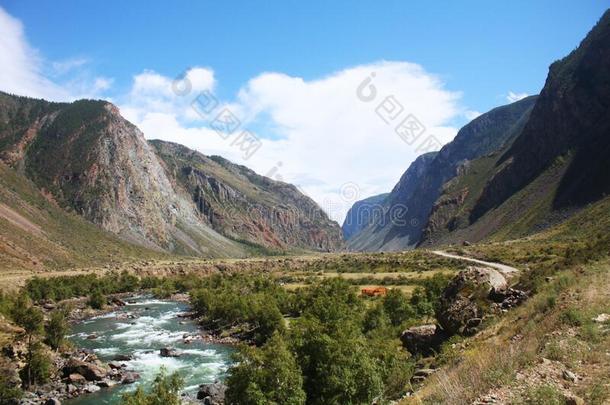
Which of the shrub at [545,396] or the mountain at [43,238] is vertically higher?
the mountain at [43,238]

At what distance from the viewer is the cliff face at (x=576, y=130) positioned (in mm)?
140000

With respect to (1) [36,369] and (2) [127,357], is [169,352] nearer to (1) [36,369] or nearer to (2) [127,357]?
(2) [127,357]

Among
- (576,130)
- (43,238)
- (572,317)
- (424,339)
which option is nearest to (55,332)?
(424,339)

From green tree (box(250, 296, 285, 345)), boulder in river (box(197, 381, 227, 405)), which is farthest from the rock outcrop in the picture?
green tree (box(250, 296, 285, 345))

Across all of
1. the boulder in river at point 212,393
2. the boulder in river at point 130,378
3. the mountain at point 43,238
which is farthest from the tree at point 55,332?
the mountain at point 43,238

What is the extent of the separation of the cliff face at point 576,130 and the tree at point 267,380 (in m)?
126

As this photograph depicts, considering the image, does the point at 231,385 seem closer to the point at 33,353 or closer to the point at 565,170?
the point at 33,353

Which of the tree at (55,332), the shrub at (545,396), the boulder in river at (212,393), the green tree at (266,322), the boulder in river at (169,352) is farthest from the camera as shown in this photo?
the green tree at (266,322)

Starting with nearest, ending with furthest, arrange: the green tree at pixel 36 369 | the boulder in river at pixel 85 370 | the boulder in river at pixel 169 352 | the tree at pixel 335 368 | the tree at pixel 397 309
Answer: the tree at pixel 335 368 → the green tree at pixel 36 369 → the boulder in river at pixel 85 370 → the boulder in river at pixel 169 352 → the tree at pixel 397 309

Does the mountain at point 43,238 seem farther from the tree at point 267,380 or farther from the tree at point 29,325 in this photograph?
the tree at point 267,380

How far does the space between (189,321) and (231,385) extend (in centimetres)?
4917

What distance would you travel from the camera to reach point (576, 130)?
16988cm

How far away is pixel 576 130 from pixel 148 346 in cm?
16631

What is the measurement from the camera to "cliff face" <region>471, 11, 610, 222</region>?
14000 centimetres
